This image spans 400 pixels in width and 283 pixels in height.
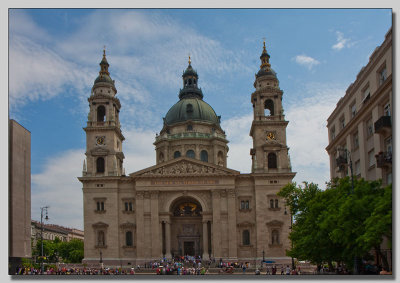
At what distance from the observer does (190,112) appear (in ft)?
304

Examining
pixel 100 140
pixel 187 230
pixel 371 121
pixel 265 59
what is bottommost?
pixel 187 230

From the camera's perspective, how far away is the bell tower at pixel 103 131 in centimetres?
7594

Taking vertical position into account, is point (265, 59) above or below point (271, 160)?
above

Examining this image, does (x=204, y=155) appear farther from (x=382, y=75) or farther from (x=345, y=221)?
(x=345, y=221)

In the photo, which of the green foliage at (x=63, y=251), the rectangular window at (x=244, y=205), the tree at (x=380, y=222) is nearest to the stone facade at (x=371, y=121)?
the tree at (x=380, y=222)

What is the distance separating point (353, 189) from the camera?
107ft

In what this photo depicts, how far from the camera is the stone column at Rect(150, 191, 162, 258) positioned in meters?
73.0

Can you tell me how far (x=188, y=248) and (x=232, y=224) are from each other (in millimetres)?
9101

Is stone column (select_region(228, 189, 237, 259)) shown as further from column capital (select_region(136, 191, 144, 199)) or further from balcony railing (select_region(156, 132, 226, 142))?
balcony railing (select_region(156, 132, 226, 142))

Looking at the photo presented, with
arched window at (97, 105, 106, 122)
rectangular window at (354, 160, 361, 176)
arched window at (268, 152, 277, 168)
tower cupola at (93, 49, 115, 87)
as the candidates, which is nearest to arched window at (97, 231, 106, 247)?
arched window at (97, 105, 106, 122)

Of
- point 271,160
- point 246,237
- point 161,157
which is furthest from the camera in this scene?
→ point 161,157

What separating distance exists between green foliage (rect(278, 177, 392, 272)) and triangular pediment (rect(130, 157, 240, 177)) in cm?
3184

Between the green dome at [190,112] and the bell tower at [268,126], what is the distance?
14991 mm

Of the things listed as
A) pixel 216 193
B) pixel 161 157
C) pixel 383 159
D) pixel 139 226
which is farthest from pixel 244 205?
pixel 383 159
